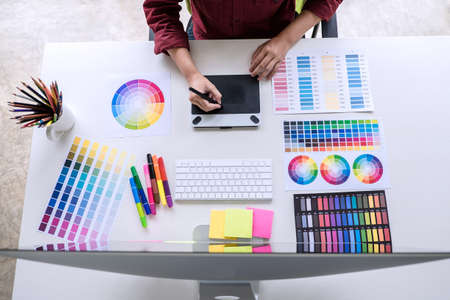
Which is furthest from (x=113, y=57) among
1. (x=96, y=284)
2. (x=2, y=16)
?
(x=2, y=16)

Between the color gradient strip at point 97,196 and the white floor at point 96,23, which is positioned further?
the white floor at point 96,23

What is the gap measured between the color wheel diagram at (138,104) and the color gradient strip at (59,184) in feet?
0.51

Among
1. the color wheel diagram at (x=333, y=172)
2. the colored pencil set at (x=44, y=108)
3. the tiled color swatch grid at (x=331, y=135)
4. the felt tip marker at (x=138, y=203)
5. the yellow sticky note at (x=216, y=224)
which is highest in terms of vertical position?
the colored pencil set at (x=44, y=108)

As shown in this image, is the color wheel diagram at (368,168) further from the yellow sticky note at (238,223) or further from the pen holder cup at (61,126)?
the pen holder cup at (61,126)

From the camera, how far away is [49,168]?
965 millimetres

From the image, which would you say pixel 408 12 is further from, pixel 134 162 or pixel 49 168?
pixel 49 168

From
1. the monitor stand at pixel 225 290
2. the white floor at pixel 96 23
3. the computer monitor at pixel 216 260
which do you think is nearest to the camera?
the computer monitor at pixel 216 260

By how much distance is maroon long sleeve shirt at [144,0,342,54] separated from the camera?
1.03 m

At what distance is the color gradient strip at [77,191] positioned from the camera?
35.9 inches

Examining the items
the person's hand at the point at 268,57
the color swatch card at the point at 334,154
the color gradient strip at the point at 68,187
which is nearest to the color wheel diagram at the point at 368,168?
the color swatch card at the point at 334,154

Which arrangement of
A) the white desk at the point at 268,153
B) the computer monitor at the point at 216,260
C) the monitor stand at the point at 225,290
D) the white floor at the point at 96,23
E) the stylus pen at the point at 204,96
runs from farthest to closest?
1. the white floor at the point at 96,23
2. the stylus pen at the point at 204,96
3. the white desk at the point at 268,153
4. the monitor stand at the point at 225,290
5. the computer monitor at the point at 216,260

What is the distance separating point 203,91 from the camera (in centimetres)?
98

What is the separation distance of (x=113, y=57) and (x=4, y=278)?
1.34 metres

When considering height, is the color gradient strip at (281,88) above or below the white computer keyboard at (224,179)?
above
